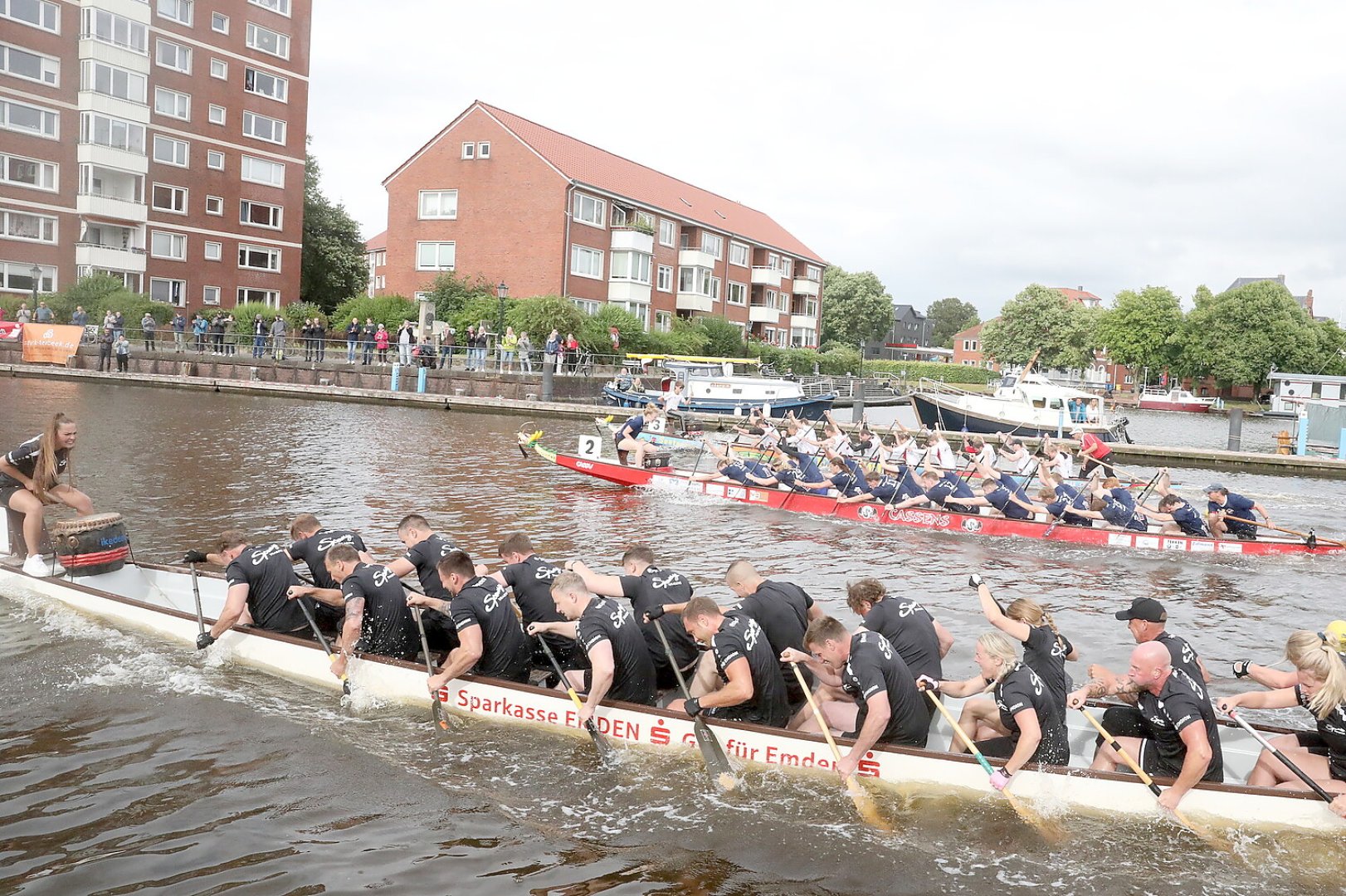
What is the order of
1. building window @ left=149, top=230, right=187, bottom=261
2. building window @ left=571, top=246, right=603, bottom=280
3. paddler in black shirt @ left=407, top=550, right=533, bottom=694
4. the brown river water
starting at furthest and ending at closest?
building window @ left=571, top=246, right=603, bottom=280
building window @ left=149, top=230, right=187, bottom=261
paddler in black shirt @ left=407, top=550, right=533, bottom=694
the brown river water

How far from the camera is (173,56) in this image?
163ft

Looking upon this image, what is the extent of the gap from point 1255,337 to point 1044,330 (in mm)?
20439

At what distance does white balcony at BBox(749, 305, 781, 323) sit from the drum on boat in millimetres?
59388

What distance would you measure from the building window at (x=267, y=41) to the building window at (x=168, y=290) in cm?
1291

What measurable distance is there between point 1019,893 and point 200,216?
53330 mm

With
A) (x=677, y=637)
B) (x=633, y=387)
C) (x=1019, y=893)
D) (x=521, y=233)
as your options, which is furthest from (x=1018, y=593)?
(x=521, y=233)

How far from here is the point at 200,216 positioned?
50.8 meters

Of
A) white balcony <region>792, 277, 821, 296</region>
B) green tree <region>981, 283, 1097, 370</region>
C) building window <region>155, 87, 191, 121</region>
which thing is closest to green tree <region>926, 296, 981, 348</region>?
green tree <region>981, 283, 1097, 370</region>

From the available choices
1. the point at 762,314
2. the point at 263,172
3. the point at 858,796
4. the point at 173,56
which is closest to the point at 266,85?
the point at 263,172

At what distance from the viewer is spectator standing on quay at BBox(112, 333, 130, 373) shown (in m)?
39.6

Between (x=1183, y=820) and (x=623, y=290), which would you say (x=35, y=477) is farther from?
(x=623, y=290)

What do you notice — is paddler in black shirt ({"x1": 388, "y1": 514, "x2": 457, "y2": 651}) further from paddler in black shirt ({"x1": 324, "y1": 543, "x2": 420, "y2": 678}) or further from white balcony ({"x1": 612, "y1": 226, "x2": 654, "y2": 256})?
white balcony ({"x1": 612, "y1": 226, "x2": 654, "y2": 256})

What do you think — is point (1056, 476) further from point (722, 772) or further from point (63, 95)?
point (63, 95)

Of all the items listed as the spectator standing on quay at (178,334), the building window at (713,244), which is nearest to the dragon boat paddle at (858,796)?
the spectator standing on quay at (178,334)
